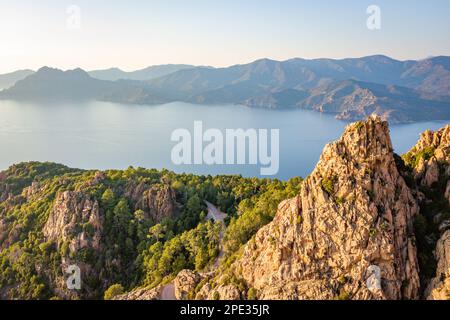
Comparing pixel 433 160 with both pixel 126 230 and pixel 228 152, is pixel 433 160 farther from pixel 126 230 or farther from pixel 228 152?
pixel 228 152

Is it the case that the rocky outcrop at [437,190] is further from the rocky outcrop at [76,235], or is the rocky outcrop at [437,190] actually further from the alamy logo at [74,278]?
the alamy logo at [74,278]

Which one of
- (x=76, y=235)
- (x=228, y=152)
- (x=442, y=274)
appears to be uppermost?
(x=442, y=274)

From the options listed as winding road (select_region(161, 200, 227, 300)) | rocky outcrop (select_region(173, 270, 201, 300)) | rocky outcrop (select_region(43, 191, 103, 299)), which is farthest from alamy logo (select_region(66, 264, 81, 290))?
rocky outcrop (select_region(173, 270, 201, 300))

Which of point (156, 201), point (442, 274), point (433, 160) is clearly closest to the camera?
point (442, 274)

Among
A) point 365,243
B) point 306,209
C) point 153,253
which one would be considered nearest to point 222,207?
point 153,253

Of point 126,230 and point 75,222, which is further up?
point 75,222

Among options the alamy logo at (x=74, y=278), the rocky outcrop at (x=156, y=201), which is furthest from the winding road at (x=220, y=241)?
the alamy logo at (x=74, y=278)

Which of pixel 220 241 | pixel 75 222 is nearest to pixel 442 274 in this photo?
pixel 220 241

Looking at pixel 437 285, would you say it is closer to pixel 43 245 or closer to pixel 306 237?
pixel 306 237
